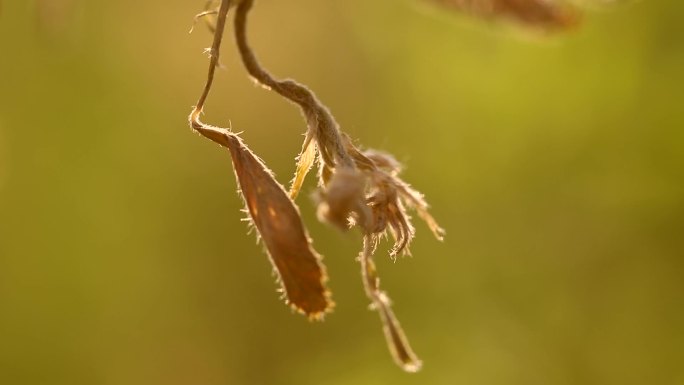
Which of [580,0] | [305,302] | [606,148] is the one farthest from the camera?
[606,148]

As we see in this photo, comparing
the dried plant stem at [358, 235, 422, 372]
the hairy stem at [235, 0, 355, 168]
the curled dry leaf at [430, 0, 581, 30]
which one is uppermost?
the curled dry leaf at [430, 0, 581, 30]

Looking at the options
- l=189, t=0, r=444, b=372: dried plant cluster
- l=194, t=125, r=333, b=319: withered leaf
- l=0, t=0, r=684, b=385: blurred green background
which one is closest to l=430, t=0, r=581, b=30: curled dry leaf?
l=189, t=0, r=444, b=372: dried plant cluster

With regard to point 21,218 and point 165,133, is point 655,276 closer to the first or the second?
point 165,133

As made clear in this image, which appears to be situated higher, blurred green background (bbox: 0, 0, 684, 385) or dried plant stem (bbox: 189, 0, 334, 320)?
blurred green background (bbox: 0, 0, 684, 385)

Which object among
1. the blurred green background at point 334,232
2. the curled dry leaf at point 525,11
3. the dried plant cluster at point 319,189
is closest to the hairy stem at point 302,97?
the dried plant cluster at point 319,189

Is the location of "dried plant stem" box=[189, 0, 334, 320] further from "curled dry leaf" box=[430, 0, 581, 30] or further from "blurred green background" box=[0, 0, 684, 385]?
"blurred green background" box=[0, 0, 684, 385]

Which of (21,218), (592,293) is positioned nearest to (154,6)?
(21,218)

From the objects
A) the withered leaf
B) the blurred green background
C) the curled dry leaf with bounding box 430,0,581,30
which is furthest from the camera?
the blurred green background
